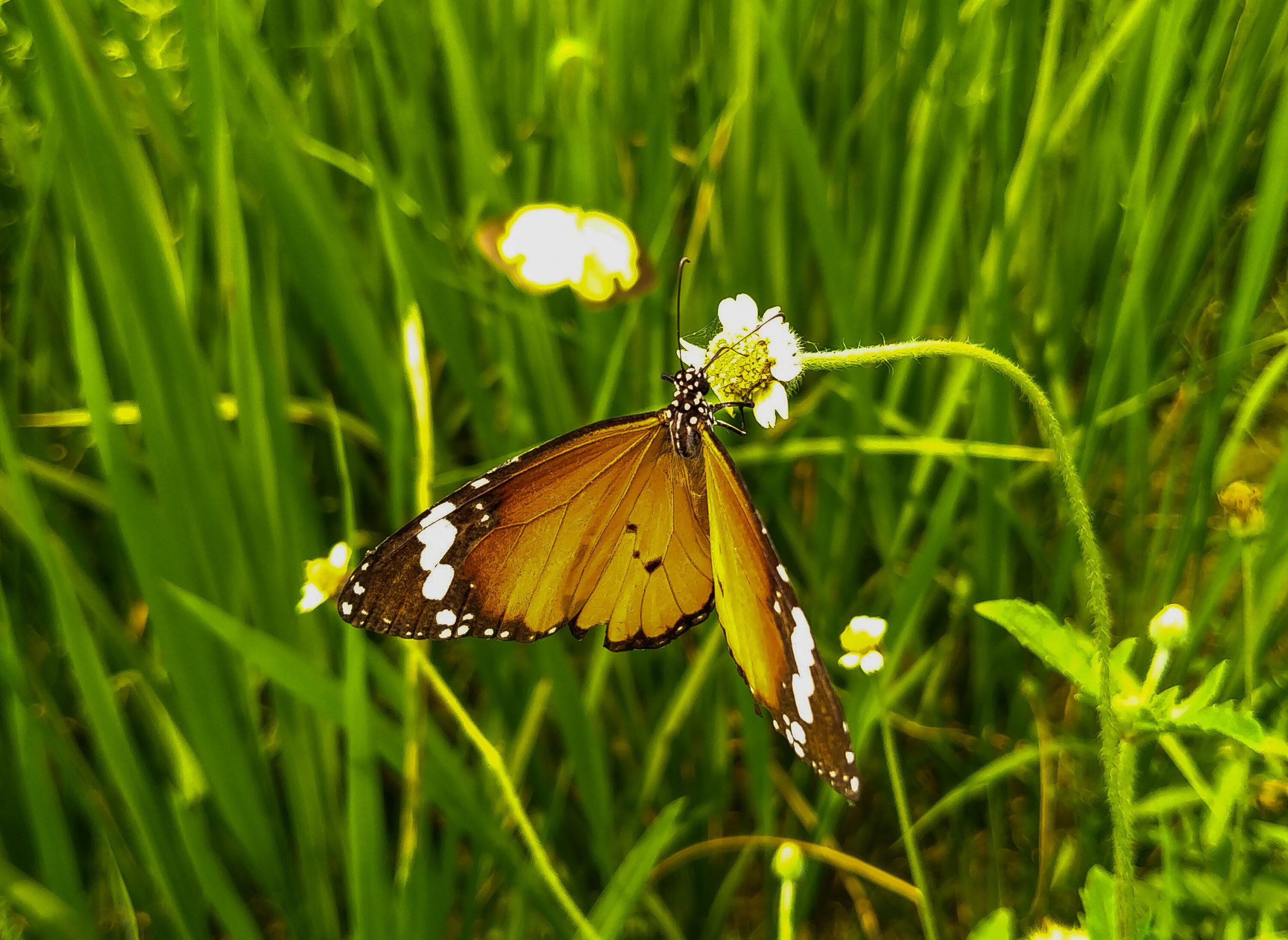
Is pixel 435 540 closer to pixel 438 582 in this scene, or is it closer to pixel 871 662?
pixel 438 582

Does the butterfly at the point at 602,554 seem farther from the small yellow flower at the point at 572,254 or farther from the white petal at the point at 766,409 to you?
the small yellow flower at the point at 572,254

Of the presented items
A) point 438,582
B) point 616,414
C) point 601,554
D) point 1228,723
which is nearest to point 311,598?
point 438,582

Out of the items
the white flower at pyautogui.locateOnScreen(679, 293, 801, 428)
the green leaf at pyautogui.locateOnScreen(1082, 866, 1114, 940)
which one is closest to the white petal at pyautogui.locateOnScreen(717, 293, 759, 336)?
the white flower at pyautogui.locateOnScreen(679, 293, 801, 428)

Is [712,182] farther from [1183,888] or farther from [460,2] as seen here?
[1183,888]

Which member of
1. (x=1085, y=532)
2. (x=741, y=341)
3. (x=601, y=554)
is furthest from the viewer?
(x=601, y=554)

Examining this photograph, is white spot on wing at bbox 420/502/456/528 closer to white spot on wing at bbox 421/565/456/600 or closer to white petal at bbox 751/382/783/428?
white spot on wing at bbox 421/565/456/600

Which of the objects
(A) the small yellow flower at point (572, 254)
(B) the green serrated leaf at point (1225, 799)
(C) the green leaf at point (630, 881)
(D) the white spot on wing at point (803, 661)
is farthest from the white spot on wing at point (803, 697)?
(A) the small yellow flower at point (572, 254)
